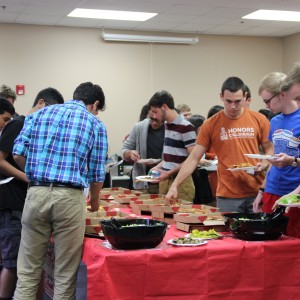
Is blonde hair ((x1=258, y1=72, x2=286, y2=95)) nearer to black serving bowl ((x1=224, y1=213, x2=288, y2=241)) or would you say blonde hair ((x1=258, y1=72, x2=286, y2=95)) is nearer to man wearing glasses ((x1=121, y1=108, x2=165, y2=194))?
black serving bowl ((x1=224, y1=213, x2=288, y2=241))

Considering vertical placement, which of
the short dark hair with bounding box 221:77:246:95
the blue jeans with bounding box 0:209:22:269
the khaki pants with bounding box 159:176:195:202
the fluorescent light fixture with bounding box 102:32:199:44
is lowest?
the blue jeans with bounding box 0:209:22:269

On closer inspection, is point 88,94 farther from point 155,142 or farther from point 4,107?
point 155,142

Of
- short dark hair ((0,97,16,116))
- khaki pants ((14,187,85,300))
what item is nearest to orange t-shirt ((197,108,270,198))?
khaki pants ((14,187,85,300))

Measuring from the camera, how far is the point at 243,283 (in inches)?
92.7

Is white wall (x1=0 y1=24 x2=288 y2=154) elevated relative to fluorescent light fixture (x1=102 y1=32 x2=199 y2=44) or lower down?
lower down

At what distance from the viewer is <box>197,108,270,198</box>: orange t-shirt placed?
10.9 ft

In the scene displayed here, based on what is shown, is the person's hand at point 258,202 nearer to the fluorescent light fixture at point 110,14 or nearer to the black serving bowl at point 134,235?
the black serving bowl at point 134,235

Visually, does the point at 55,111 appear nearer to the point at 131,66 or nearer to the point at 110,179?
the point at 110,179

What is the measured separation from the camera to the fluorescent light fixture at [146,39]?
852cm

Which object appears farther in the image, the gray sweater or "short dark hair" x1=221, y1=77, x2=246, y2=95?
the gray sweater

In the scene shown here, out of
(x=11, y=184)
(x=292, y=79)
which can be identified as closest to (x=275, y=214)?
(x=292, y=79)

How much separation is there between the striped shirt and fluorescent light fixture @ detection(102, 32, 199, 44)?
4.78 m

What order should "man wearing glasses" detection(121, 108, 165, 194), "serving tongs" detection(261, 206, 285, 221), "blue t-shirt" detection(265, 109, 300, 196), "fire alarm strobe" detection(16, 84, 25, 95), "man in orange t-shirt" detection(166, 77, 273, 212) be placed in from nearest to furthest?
"serving tongs" detection(261, 206, 285, 221) < "blue t-shirt" detection(265, 109, 300, 196) < "man in orange t-shirt" detection(166, 77, 273, 212) < "man wearing glasses" detection(121, 108, 165, 194) < "fire alarm strobe" detection(16, 84, 25, 95)

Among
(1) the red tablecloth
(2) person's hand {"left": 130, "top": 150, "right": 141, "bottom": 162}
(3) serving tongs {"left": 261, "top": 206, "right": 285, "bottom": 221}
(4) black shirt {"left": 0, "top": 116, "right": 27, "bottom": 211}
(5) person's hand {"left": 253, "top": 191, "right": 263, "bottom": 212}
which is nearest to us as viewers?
(1) the red tablecloth
